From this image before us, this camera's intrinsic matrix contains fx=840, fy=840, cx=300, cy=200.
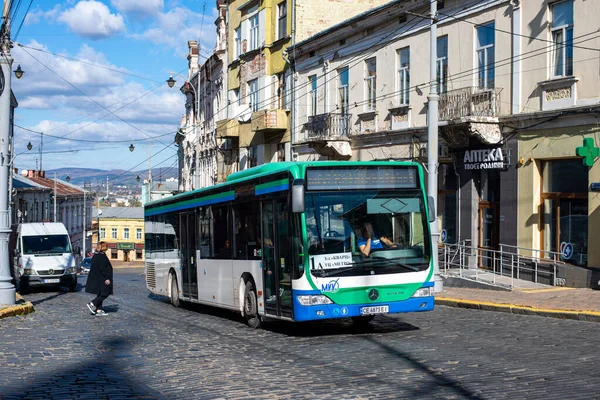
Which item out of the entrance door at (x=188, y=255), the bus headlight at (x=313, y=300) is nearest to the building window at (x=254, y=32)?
the entrance door at (x=188, y=255)

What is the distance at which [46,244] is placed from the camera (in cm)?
3152

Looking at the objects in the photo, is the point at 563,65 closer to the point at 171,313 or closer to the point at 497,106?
the point at 497,106

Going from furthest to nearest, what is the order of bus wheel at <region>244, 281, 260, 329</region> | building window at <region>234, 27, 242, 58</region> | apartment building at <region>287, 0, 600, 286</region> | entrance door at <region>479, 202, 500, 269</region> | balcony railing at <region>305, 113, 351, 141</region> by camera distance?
1. building window at <region>234, 27, 242, 58</region>
2. balcony railing at <region>305, 113, 351, 141</region>
3. entrance door at <region>479, 202, 500, 269</region>
4. apartment building at <region>287, 0, 600, 286</region>
5. bus wheel at <region>244, 281, 260, 329</region>

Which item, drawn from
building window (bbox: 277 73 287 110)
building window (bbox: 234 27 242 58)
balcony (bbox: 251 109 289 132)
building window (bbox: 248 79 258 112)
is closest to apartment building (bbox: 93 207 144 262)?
building window (bbox: 234 27 242 58)

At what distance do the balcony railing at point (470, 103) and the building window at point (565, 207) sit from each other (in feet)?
7.45

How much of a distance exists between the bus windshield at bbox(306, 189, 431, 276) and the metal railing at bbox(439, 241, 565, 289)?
26.3 feet

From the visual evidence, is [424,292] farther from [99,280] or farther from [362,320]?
[99,280]

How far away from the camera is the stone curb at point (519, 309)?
15.4 metres

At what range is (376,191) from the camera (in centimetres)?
1378

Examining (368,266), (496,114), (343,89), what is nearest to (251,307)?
(368,266)

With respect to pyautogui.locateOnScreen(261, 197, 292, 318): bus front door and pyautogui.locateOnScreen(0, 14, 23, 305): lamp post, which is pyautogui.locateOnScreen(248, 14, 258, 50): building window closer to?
pyautogui.locateOnScreen(0, 14, 23, 305): lamp post

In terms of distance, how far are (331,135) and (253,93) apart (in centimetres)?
1055

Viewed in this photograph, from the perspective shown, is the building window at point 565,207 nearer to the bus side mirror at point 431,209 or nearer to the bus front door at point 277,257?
the bus side mirror at point 431,209

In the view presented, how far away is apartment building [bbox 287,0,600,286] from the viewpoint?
20953mm
